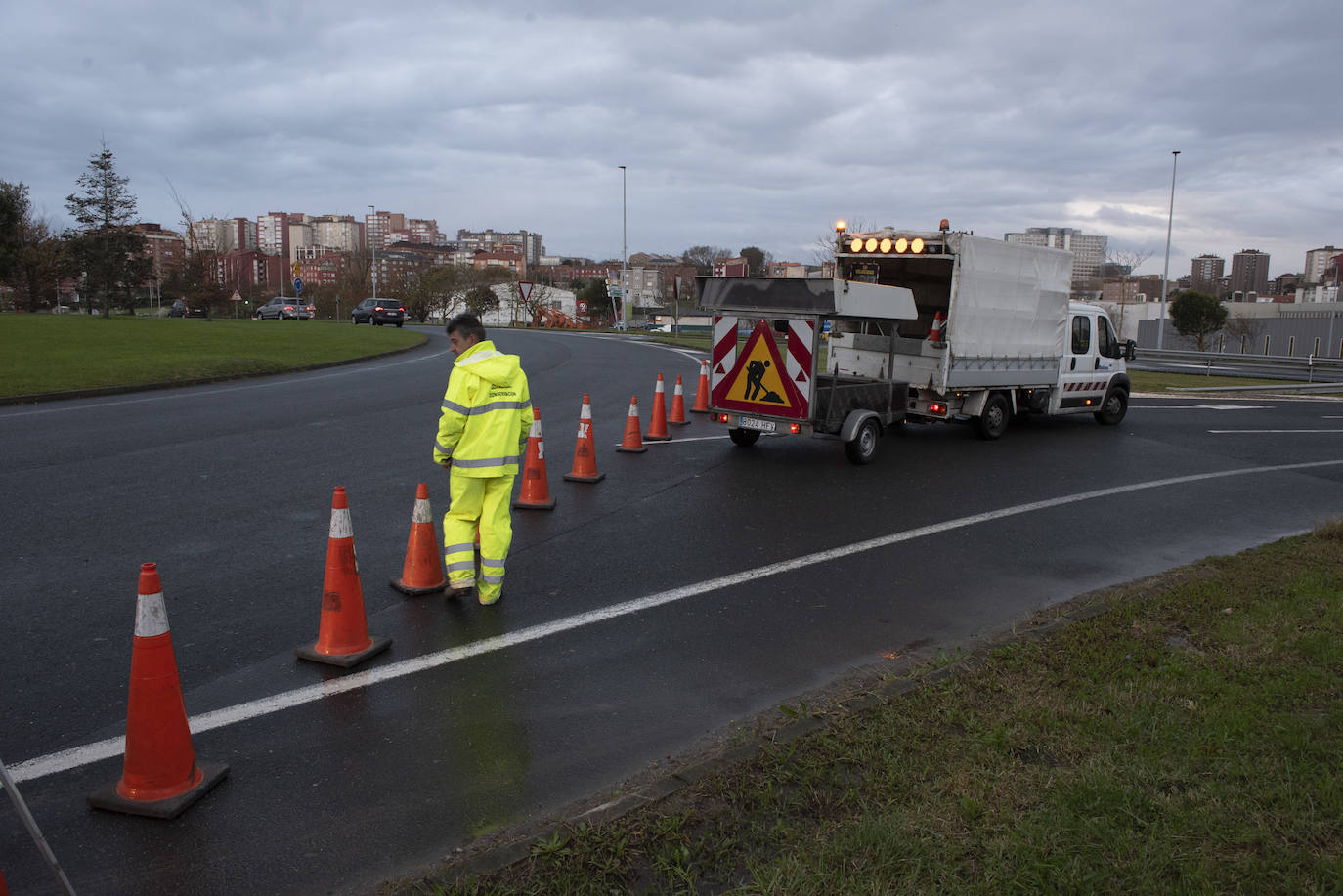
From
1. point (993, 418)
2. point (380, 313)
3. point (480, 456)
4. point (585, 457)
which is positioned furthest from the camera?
point (380, 313)

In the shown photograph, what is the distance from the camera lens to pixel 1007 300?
13273 mm

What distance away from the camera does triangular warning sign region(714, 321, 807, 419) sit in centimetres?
1083

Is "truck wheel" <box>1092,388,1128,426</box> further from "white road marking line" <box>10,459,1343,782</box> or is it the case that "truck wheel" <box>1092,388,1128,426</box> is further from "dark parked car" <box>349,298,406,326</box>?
"dark parked car" <box>349,298,406,326</box>

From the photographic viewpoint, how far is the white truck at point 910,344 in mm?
10812

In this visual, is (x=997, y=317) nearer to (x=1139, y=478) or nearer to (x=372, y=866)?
(x=1139, y=478)

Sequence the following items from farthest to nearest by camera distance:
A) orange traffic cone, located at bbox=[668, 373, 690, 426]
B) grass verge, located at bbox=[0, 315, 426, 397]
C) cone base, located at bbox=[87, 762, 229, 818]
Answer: grass verge, located at bbox=[0, 315, 426, 397]
orange traffic cone, located at bbox=[668, 373, 690, 426]
cone base, located at bbox=[87, 762, 229, 818]

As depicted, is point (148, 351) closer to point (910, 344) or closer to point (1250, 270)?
point (910, 344)

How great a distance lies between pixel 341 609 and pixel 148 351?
22060 mm

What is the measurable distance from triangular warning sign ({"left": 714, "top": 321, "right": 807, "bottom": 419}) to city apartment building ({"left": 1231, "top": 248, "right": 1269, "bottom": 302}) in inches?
6566

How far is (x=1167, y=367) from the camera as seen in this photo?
1483 inches

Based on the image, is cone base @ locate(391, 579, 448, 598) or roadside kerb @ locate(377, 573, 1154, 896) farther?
cone base @ locate(391, 579, 448, 598)

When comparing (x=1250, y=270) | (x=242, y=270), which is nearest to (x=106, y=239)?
(x=242, y=270)

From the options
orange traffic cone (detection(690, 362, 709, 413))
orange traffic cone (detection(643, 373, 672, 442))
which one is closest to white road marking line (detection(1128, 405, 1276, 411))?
orange traffic cone (detection(690, 362, 709, 413))

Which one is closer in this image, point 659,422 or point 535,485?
point 535,485
